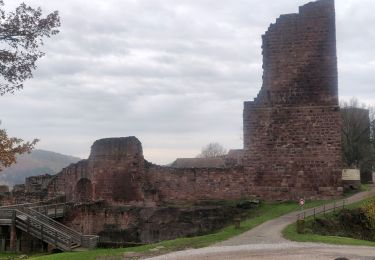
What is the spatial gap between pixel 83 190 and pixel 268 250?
1623cm

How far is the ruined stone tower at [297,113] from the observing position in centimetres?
2317

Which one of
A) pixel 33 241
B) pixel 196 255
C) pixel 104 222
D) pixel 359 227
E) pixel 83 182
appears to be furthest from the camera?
pixel 83 182

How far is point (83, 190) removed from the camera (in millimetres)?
28422

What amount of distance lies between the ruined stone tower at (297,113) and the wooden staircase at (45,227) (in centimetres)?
826

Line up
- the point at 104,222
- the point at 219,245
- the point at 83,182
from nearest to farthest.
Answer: the point at 219,245, the point at 104,222, the point at 83,182

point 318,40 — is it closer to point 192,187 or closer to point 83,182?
point 192,187

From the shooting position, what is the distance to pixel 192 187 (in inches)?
966

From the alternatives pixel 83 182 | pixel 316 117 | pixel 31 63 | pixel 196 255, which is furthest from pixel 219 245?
pixel 83 182

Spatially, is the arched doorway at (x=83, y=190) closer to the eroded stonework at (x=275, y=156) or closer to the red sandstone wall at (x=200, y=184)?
the eroded stonework at (x=275, y=156)

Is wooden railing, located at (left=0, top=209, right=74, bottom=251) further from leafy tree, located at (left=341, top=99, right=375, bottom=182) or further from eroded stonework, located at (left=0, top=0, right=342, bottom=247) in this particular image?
leafy tree, located at (left=341, top=99, right=375, bottom=182)

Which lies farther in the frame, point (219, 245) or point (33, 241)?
point (33, 241)

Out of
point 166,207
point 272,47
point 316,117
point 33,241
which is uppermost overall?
point 272,47

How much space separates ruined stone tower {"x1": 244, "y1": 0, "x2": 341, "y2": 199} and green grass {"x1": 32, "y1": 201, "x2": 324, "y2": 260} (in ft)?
4.70

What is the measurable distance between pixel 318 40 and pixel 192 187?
9.06 m
